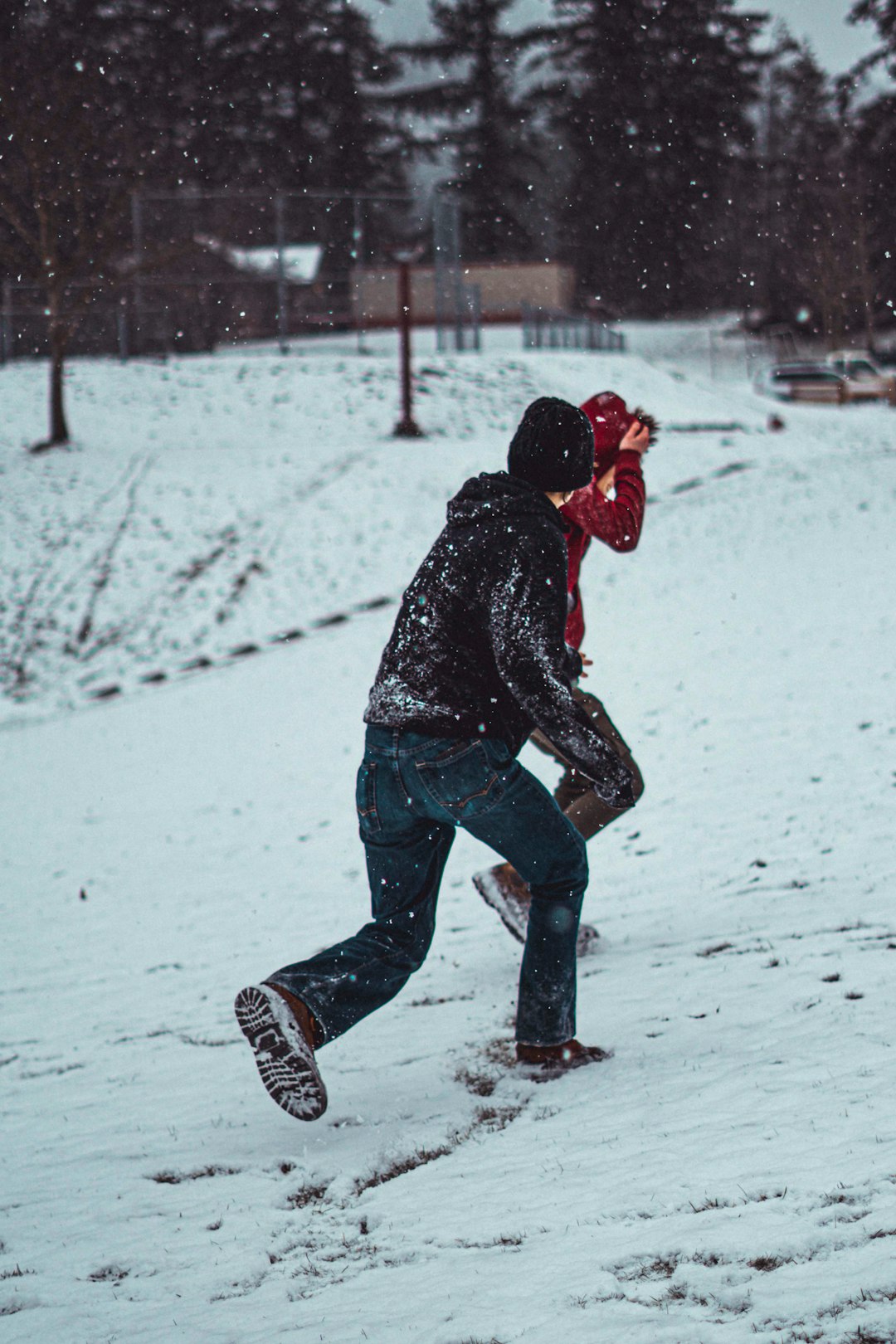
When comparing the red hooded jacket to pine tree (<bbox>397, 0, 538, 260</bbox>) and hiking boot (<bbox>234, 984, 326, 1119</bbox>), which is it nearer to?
hiking boot (<bbox>234, 984, 326, 1119</bbox>)

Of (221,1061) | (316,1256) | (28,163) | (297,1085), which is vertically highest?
(28,163)

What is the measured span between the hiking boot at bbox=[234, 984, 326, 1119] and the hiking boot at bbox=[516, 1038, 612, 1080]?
0.69 metres

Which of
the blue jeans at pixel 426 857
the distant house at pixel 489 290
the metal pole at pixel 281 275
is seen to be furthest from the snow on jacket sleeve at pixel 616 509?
the distant house at pixel 489 290

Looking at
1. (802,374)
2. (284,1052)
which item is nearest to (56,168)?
(802,374)

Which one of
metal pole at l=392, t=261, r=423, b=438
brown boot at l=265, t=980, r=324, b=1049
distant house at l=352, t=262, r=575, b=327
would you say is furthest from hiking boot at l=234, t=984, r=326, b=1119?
distant house at l=352, t=262, r=575, b=327

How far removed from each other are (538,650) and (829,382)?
3251cm

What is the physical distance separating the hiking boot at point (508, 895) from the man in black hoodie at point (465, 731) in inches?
39.5

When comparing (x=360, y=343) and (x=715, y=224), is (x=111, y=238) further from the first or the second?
(x=715, y=224)

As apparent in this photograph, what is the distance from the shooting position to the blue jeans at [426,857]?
3004 mm

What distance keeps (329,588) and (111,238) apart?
33.5 ft

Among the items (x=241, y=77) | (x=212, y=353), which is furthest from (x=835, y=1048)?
(x=241, y=77)

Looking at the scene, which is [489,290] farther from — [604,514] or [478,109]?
[604,514]

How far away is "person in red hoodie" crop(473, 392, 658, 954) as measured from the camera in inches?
145

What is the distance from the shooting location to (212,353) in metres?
28.3
